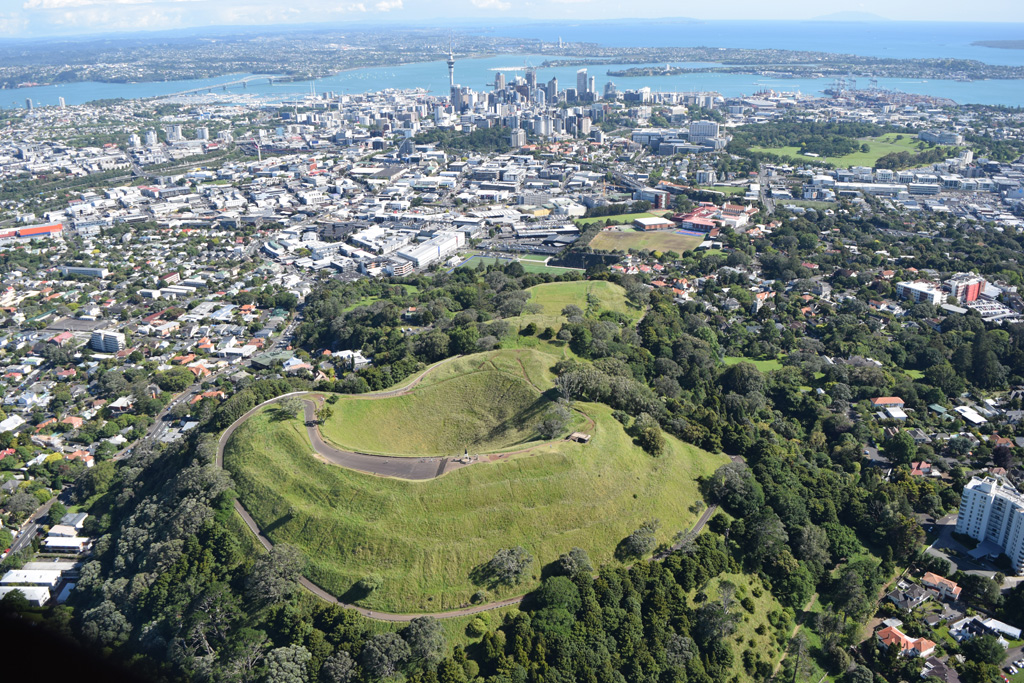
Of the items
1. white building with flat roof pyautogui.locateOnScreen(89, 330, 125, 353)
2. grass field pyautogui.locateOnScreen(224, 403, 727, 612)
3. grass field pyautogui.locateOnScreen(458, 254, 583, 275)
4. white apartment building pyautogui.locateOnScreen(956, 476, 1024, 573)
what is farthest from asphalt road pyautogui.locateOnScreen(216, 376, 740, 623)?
grass field pyautogui.locateOnScreen(458, 254, 583, 275)

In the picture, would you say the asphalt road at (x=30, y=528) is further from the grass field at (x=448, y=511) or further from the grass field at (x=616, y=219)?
the grass field at (x=616, y=219)

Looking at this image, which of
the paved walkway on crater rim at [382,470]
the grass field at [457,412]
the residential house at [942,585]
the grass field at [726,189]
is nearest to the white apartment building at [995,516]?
the residential house at [942,585]

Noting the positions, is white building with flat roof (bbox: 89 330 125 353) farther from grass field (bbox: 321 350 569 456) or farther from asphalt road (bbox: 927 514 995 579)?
asphalt road (bbox: 927 514 995 579)

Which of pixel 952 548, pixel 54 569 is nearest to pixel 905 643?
pixel 952 548

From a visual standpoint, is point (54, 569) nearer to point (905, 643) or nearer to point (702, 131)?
point (905, 643)

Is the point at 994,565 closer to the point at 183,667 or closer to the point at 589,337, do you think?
the point at 589,337

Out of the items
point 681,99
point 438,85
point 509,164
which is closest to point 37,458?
point 509,164
